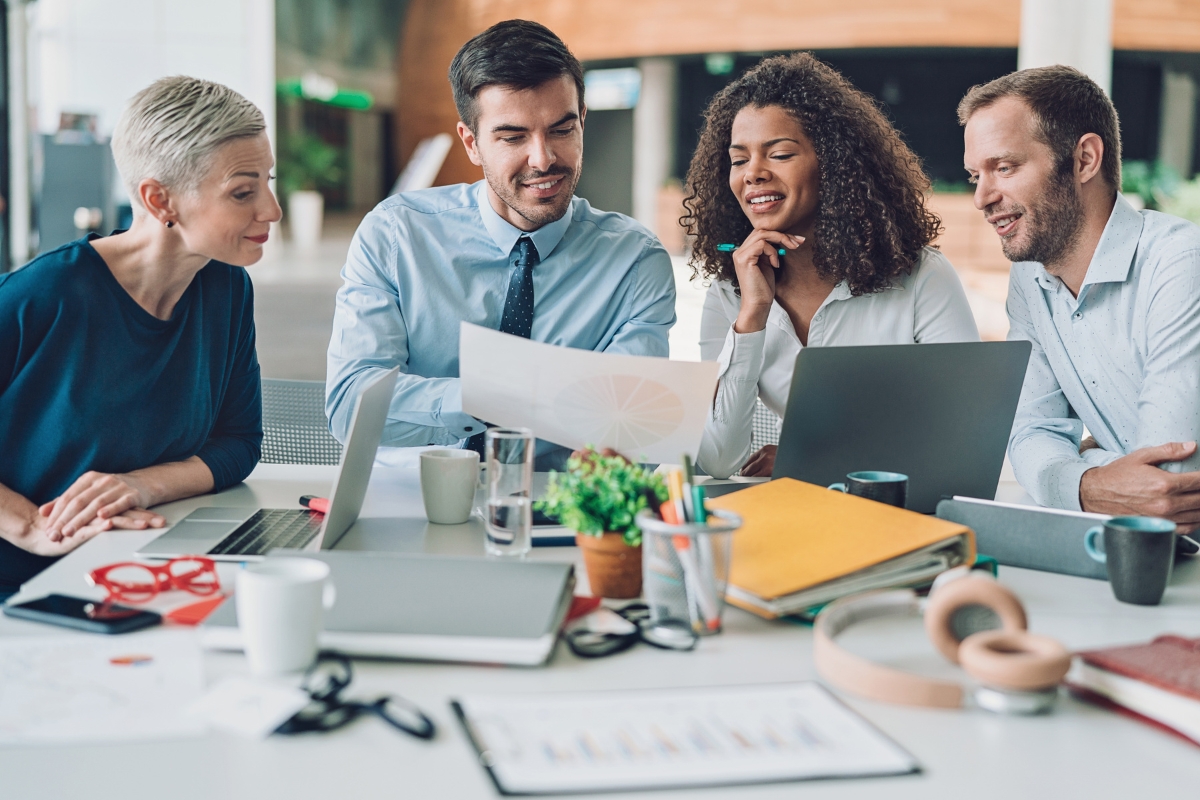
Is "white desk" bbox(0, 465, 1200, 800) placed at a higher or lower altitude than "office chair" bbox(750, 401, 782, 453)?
lower

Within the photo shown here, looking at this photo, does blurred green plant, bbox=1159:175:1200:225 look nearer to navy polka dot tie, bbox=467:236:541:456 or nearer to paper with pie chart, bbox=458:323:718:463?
navy polka dot tie, bbox=467:236:541:456

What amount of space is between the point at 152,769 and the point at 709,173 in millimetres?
2049

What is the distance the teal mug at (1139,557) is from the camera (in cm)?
127

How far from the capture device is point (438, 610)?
113 centimetres

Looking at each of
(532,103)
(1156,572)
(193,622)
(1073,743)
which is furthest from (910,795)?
(532,103)

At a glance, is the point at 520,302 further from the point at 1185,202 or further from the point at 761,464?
the point at 1185,202

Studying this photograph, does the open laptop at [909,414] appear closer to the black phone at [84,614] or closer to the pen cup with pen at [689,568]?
the pen cup with pen at [689,568]

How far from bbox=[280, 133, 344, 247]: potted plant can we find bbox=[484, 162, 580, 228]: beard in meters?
15.2

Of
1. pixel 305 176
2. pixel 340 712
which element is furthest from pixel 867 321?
pixel 305 176

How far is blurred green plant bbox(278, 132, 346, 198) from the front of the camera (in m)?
17.6

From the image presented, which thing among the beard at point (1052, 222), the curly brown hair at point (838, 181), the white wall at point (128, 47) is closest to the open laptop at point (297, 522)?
the curly brown hair at point (838, 181)

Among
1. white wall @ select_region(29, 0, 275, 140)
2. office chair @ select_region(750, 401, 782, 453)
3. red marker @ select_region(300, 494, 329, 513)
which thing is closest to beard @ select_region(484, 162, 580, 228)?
office chair @ select_region(750, 401, 782, 453)

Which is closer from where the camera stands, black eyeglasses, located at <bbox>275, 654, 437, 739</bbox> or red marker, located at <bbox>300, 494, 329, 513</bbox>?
black eyeglasses, located at <bbox>275, 654, 437, 739</bbox>

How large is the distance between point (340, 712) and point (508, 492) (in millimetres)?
540
